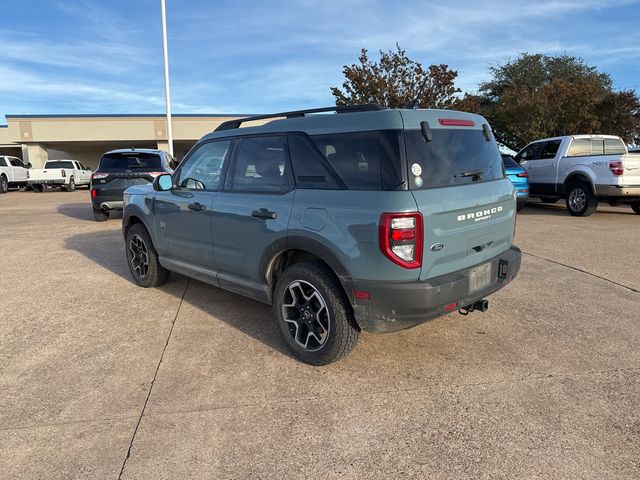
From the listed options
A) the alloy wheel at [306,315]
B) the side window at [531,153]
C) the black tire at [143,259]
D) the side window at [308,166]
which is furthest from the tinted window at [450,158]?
the side window at [531,153]

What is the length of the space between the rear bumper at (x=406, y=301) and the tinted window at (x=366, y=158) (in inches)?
26.4

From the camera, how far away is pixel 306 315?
3.58 metres

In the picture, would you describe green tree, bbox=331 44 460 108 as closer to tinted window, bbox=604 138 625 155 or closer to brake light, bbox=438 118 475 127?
tinted window, bbox=604 138 625 155

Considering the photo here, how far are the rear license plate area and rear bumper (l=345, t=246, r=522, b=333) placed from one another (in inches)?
2.1

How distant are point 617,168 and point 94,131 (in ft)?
118

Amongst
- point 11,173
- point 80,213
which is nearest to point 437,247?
point 80,213

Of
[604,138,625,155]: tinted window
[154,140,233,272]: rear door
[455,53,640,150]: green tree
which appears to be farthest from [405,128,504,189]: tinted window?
[455,53,640,150]: green tree

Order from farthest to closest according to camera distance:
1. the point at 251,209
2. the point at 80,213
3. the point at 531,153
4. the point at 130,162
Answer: the point at 80,213 → the point at 531,153 → the point at 130,162 → the point at 251,209

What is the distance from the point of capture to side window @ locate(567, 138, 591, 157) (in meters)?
11.7

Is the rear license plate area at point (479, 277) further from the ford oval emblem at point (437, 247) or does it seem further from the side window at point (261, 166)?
the side window at point (261, 166)

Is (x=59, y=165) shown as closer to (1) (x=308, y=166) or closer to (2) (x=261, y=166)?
(2) (x=261, y=166)

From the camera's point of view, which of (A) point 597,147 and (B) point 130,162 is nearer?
(B) point 130,162

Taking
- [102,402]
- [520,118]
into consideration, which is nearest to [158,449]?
[102,402]

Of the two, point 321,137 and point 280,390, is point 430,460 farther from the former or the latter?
point 321,137
